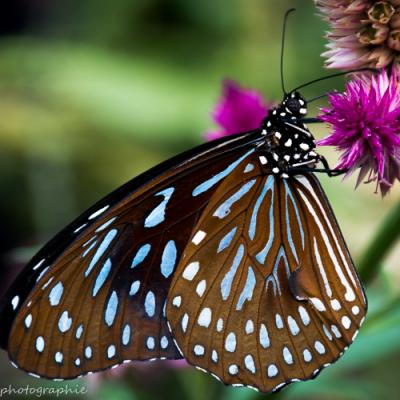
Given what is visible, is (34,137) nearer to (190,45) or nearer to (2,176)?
(2,176)

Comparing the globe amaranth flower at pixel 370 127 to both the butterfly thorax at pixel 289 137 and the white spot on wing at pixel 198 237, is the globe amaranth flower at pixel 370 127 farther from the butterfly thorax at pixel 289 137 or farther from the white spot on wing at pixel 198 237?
the white spot on wing at pixel 198 237

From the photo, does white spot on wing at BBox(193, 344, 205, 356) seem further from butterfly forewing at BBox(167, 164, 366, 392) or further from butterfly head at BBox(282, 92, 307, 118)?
butterfly head at BBox(282, 92, 307, 118)

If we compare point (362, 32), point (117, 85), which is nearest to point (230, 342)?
point (362, 32)

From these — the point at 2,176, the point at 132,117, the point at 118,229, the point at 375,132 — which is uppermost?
the point at 375,132

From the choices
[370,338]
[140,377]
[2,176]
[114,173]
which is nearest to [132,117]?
[114,173]

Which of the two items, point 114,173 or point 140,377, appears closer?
point 140,377

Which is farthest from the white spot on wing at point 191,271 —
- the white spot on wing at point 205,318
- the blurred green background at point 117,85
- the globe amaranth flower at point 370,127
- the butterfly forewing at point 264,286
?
the blurred green background at point 117,85
